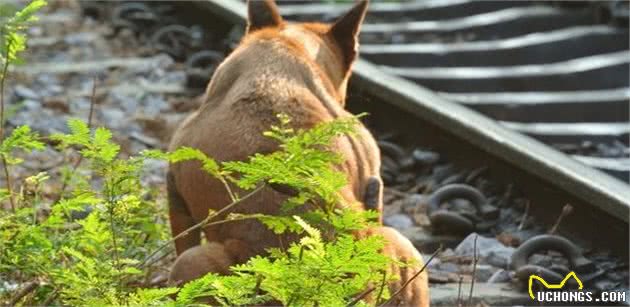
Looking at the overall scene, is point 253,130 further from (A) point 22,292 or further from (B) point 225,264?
(A) point 22,292

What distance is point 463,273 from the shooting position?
20.0 feet

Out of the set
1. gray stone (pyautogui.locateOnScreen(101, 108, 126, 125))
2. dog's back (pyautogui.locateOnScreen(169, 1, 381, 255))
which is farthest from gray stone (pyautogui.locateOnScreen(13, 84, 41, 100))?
dog's back (pyautogui.locateOnScreen(169, 1, 381, 255))

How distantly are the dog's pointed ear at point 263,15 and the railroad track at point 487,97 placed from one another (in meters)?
1.22

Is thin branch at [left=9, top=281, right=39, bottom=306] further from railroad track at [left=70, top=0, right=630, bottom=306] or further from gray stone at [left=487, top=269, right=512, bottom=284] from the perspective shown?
railroad track at [left=70, top=0, right=630, bottom=306]

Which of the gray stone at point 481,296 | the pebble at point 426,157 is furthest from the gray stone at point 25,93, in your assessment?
the gray stone at point 481,296

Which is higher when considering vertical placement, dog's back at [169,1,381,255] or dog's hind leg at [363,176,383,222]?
dog's back at [169,1,381,255]

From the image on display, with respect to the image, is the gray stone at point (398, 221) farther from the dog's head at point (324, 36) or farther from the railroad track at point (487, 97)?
the dog's head at point (324, 36)

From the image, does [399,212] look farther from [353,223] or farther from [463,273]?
[353,223]

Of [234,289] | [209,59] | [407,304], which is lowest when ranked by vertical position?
[209,59]

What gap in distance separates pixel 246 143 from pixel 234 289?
1.68 metres

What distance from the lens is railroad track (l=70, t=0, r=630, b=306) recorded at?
22.4ft

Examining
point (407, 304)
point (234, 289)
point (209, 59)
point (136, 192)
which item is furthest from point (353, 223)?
point (209, 59)

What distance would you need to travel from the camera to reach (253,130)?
16.4 ft

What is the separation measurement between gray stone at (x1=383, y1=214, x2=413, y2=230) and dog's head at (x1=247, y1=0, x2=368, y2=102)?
94 cm
